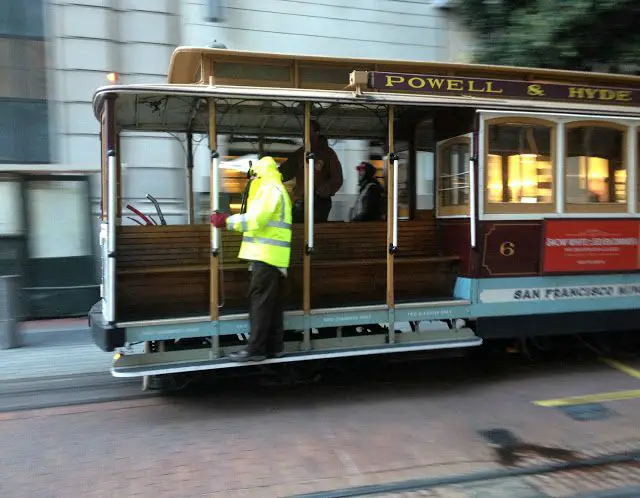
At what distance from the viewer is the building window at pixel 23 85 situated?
9.38 m

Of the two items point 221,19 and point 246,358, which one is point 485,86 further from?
point 221,19

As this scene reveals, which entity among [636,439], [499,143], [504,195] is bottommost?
[636,439]

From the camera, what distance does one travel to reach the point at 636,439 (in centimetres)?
440

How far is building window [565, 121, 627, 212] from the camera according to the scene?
5.89 m

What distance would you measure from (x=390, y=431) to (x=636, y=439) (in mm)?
1922

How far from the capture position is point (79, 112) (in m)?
9.54

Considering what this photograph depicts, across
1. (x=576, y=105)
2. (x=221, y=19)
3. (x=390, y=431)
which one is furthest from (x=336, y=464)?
(x=221, y=19)

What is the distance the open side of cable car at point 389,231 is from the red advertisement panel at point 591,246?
1.7 inches

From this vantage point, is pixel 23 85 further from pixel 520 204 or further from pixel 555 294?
pixel 555 294

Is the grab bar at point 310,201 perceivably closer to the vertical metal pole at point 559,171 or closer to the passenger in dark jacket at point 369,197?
the passenger in dark jacket at point 369,197

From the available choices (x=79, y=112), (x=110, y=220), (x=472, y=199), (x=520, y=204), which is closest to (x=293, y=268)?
(x=110, y=220)

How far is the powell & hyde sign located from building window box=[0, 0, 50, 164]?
6863 millimetres

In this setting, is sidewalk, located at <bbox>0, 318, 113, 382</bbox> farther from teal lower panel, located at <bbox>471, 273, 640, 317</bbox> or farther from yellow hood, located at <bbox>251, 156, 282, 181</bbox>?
teal lower panel, located at <bbox>471, 273, 640, 317</bbox>

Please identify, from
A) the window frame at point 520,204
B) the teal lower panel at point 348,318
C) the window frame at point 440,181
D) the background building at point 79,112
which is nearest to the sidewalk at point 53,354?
the background building at point 79,112
